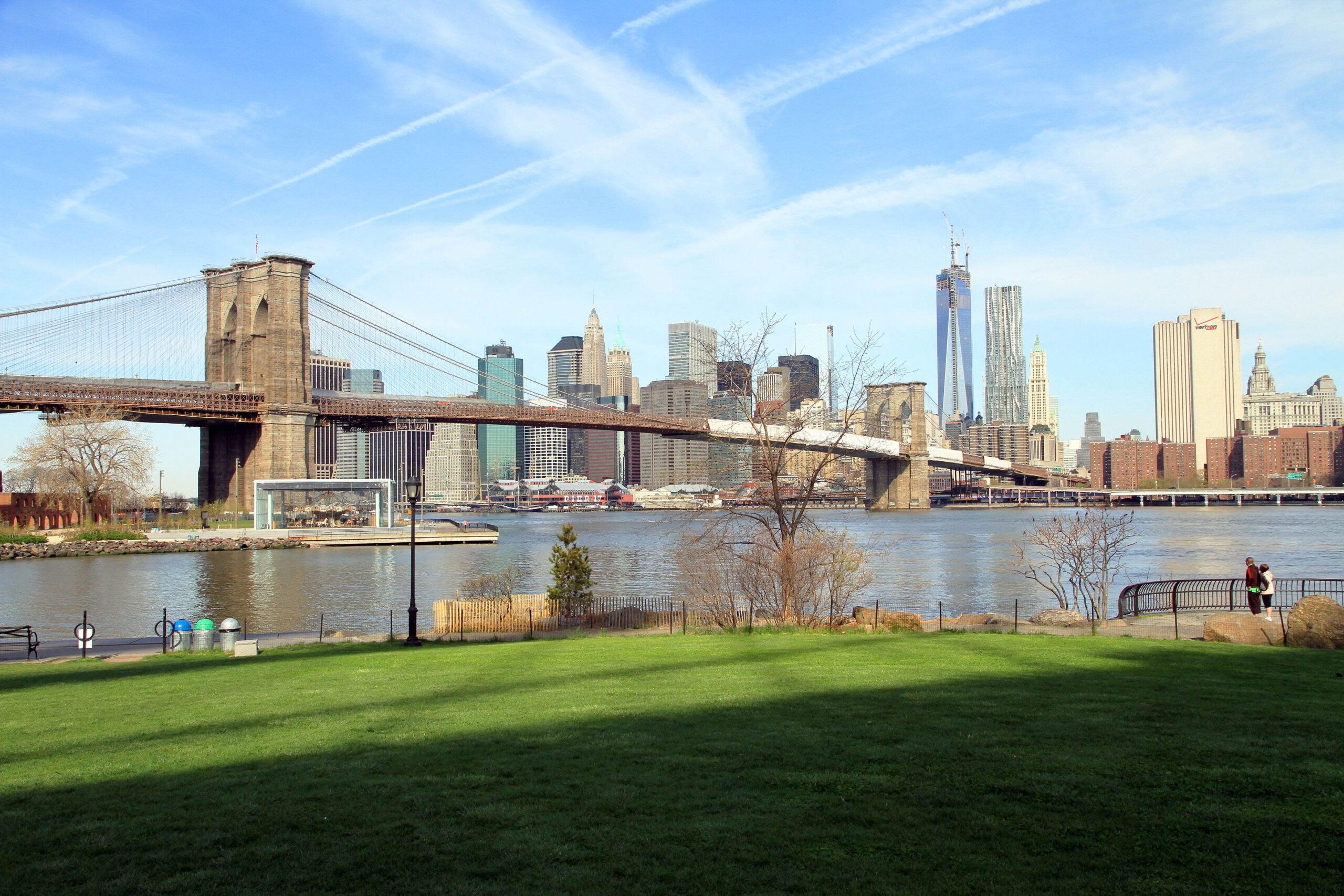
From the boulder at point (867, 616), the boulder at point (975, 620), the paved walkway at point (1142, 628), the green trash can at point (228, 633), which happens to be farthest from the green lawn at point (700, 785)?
the boulder at point (975, 620)

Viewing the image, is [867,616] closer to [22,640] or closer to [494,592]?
[494,592]

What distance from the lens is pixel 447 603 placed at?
23.4 meters

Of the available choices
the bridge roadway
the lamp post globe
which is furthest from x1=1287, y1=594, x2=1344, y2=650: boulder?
the bridge roadway

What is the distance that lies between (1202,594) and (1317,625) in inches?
711

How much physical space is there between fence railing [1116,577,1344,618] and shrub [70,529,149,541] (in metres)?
57.8

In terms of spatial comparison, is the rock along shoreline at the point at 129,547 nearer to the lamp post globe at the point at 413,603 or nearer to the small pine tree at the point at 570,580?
the small pine tree at the point at 570,580

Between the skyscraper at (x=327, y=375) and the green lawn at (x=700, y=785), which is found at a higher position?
the skyscraper at (x=327, y=375)

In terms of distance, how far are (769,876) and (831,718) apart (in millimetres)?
3915

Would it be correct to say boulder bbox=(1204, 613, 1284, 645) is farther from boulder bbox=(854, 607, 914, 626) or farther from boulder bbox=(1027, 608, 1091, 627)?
boulder bbox=(854, 607, 914, 626)

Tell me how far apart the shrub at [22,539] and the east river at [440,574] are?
527 cm

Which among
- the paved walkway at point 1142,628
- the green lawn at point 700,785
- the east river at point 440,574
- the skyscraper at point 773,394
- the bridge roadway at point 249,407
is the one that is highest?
the bridge roadway at point 249,407

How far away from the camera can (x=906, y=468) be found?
12862 cm

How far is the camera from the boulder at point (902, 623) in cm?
1978

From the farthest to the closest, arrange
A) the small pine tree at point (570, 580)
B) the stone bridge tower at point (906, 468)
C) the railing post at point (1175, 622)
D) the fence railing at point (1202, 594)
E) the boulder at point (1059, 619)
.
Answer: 1. the stone bridge tower at point (906, 468)
2. the small pine tree at point (570, 580)
3. the fence railing at point (1202, 594)
4. the boulder at point (1059, 619)
5. the railing post at point (1175, 622)
